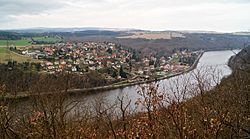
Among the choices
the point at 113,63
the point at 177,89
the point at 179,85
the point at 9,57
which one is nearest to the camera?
the point at 177,89

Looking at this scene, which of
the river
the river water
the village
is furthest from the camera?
the village

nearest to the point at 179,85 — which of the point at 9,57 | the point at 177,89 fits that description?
the point at 177,89

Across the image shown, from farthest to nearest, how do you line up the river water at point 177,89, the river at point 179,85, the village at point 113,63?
the village at point 113,63 → the river at point 179,85 → the river water at point 177,89

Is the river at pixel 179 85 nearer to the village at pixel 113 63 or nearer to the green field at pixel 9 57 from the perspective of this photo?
the village at pixel 113 63

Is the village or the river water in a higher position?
the river water

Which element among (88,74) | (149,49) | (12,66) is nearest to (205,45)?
(149,49)

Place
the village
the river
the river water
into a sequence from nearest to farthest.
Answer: the river water < the river < the village

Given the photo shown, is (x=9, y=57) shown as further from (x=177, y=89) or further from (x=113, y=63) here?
(x=177, y=89)

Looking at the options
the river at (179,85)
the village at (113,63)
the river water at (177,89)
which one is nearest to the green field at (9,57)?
the village at (113,63)

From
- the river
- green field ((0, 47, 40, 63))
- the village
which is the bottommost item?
the village

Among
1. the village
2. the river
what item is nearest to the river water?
the river

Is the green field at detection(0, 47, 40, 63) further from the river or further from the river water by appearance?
the river water
